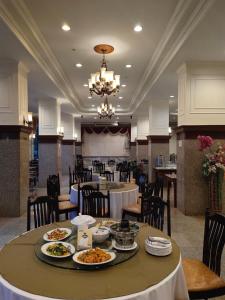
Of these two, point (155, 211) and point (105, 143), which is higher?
point (105, 143)

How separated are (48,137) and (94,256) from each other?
26.2 feet

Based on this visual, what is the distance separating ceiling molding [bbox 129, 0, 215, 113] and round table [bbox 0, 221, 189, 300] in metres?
3.31

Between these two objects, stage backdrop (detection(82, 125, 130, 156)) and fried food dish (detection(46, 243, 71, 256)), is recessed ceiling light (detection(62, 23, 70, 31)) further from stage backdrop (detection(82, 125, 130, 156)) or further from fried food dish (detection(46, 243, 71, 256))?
stage backdrop (detection(82, 125, 130, 156))

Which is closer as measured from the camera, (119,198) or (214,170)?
(119,198)

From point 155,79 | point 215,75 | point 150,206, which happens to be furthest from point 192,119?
point 150,206

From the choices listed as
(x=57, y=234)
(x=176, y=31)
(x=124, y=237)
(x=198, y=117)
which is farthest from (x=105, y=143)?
(x=124, y=237)

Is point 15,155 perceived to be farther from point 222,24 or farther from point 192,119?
point 222,24

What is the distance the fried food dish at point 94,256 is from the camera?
1735 millimetres

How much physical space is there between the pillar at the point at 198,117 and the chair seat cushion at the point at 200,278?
3.52 m

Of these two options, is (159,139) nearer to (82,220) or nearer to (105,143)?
(82,220)

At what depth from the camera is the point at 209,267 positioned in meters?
2.29

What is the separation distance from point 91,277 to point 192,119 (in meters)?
4.74

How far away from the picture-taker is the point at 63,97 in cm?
902

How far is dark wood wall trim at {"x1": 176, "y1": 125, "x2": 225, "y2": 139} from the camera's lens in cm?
564
